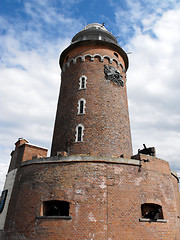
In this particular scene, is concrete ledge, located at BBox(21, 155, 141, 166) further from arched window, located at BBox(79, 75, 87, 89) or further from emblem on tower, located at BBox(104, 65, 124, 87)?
emblem on tower, located at BBox(104, 65, 124, 87)

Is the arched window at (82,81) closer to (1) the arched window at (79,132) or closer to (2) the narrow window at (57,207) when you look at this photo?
(1) the arched window at (79,132)

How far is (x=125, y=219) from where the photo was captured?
1205cm

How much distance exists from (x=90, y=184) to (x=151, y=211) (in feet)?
13.9

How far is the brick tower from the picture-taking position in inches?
650

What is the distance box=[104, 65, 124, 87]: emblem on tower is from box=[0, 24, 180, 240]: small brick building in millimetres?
709

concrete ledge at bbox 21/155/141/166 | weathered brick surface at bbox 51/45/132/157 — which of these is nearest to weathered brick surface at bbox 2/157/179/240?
concrete ledge at bbox 21/155/141/166

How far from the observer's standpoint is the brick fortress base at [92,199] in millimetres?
11711

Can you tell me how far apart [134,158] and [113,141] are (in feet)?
8.23

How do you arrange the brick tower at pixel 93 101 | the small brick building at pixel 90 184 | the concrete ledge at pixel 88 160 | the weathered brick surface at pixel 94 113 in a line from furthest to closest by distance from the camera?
the brick tower at pixel 93 101 < the weathered brick surface at pixel 94 113 < the concrete ledge at pixel 88 160 < the small brick building at pixel 90 184

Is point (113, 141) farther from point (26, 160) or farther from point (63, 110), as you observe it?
point (26, 160)

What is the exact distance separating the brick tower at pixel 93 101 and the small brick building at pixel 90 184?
86mm

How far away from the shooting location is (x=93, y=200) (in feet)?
40.0

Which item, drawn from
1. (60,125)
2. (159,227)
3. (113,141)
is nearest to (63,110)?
(60,125)

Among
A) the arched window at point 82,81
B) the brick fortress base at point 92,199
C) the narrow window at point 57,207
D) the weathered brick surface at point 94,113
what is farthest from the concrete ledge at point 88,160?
the arched window at point 82,81
